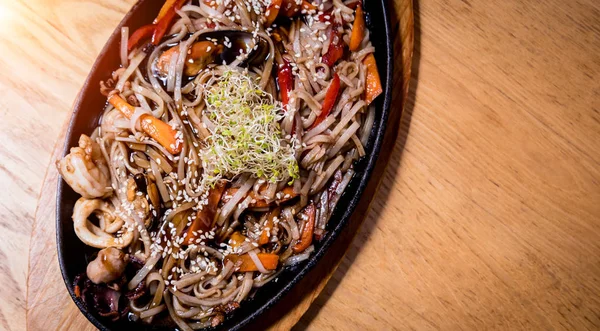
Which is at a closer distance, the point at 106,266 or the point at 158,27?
the point at 106,266

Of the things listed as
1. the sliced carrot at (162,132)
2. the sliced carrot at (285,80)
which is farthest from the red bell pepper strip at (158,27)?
the sliced carrot at (285,80)

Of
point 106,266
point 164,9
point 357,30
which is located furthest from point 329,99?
point 106,266

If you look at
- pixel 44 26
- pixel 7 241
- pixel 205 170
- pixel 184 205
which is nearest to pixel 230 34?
pixel 205 170

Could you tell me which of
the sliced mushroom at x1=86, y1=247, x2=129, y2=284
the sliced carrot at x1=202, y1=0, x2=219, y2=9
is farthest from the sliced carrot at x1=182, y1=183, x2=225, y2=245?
the sliced carrot at x1=202, y1=0, x2=219, y2=9

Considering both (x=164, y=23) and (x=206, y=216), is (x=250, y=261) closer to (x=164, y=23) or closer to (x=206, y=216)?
(x=206, y=216)

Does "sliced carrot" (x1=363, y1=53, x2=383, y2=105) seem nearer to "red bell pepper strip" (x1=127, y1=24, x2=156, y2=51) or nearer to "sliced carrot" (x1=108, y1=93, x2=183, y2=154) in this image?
"sliced carrot" (x1=108, y1=93, x2=183, y2=154)

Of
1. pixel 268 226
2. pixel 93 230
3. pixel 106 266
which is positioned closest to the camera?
pixel 106 266
